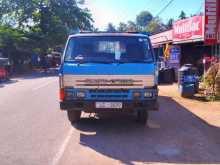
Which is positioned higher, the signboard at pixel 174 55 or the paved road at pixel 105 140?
the signboard at pixel 174 55

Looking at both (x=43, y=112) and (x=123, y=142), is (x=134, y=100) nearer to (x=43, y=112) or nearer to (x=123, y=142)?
(x=123, y=142)

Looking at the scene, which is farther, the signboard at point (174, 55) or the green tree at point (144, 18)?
the green tree at point (144, 18)

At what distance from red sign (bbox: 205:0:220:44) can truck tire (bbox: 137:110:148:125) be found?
406 inches

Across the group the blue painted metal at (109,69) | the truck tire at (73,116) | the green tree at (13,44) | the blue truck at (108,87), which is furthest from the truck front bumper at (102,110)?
the green tree at (13,44)

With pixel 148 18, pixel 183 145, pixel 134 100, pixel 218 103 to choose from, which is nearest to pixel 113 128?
pixel 134 100

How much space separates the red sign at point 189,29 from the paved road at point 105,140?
12.4m

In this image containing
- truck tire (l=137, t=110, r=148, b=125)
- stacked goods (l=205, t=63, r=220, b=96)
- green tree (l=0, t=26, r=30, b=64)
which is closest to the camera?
truck tire (l=137, t=110, r=148, b=125)

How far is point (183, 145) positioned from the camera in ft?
29.0

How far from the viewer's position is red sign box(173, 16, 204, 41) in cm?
2491

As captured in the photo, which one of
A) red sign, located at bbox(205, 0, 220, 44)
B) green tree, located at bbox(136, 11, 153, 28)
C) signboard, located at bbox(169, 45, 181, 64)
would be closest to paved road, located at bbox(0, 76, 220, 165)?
red sign, located at bbox(205, 0, 220, 44)

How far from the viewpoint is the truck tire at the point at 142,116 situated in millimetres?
10844

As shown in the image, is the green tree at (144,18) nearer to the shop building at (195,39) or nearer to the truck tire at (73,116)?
the shop building at (195,39)

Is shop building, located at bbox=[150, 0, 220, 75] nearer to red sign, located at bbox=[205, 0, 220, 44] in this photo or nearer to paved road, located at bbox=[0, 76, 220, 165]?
red sign, located at bbox=[205, 0, 220, 44]

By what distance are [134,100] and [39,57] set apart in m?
49.2
